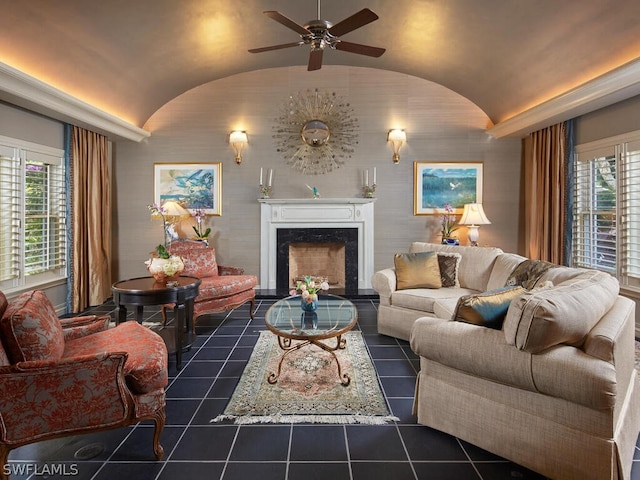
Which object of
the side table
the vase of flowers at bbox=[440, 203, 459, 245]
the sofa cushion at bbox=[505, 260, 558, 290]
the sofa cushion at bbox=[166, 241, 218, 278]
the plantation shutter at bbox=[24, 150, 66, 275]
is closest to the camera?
the sofa cushion at bbox=[505, 260, 558, 290]

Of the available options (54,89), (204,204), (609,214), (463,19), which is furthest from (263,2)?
(609,214)

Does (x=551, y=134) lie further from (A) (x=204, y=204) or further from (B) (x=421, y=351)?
(A) (x=204, y=204)

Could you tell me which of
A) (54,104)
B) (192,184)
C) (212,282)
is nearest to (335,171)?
(192,184)

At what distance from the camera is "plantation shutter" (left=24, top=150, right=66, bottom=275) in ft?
13.6

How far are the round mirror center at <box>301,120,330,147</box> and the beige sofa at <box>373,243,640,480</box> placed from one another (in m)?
3.98

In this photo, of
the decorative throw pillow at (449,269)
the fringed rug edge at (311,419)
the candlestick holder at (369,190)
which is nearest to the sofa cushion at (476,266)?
the decorative throw pillow at (449,269)

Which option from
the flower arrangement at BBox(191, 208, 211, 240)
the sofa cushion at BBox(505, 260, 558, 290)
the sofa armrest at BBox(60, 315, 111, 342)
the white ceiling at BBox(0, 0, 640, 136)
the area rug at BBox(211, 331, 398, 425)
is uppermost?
the white ceiling at BBox(0, 0, 640, 136)

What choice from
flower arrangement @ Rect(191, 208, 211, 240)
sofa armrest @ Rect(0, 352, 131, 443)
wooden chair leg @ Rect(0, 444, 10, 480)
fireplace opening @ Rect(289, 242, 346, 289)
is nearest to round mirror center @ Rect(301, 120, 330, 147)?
fireplace opening @ Rect(289, 242, 346, 289)

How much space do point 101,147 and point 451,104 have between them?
17.4ft

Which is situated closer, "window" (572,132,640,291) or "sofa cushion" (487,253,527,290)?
"sofa cushion" (487,253,527,290)

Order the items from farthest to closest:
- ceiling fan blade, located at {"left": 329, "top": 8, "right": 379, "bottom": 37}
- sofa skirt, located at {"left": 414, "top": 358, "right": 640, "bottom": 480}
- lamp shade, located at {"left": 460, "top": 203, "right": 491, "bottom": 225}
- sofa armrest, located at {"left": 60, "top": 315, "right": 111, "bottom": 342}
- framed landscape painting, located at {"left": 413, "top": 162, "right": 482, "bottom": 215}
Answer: framed landscape painting, located at {"left": 413, "top": 162, "right": 482, "bottom": 215}, lamp shade, located at {"left": 460, "top": 203, "right": 491, "bottom": 225}, ceiling fan blade, located at {"left": 329, "top": 8, "right": 379, "bottom": 37}, sofa armrest, located at {"left": 60, "top": 315, "right": 111, "bottom": 342}, sofa skirt, located at {"left": 414, "top": 358, "right": 640, "bottom": 480}

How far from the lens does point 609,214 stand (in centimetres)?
408

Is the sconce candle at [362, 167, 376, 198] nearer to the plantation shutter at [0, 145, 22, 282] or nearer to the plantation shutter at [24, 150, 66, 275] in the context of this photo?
the plantation shutter at [24, 150, 66, 275]

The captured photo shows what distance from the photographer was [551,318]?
62.7 inches
